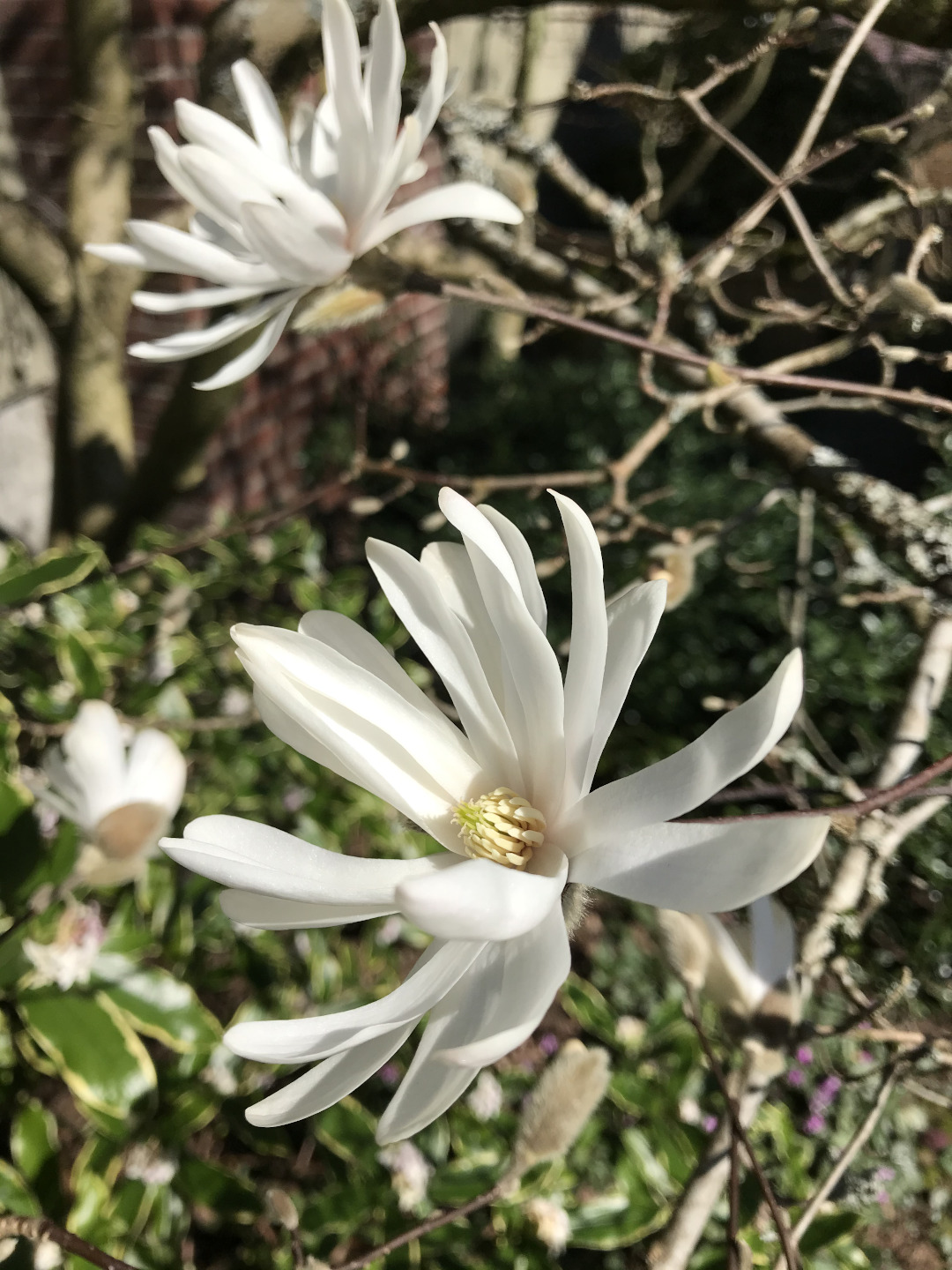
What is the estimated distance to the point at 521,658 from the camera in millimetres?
343

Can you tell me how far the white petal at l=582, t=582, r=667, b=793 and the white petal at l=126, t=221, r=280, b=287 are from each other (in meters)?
0.39

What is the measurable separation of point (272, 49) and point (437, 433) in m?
1.34

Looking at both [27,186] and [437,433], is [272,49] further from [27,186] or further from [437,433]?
A: [437,433]

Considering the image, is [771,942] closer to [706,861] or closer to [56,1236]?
[706,861]

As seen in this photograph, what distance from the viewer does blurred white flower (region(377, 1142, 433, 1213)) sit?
82 centimetres

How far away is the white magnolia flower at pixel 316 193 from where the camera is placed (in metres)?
0.49

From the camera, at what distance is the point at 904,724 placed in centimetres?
52

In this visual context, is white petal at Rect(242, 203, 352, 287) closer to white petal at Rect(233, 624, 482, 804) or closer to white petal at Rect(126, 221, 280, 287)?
white petal at Rect(126, 221, 280, 287)

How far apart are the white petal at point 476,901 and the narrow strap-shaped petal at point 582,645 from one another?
65mm

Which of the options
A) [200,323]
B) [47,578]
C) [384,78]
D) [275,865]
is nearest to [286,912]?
[275,865]

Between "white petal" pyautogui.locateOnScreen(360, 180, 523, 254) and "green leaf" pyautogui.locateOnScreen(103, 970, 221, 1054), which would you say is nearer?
"white petal" pyautogui.locateOnScreen(360, 180, 523, 254)

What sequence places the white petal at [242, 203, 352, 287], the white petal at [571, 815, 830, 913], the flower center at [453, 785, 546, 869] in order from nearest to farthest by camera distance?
the white petal at [571, 815, 830, 913], the flower center at [453, 785, 546, 869], the white petal at [242, 203, 352, 287]

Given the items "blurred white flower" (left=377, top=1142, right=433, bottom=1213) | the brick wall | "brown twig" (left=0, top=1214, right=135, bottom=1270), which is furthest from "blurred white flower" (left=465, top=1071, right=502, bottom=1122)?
the brick wall

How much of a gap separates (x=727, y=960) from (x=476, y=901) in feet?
0.70
